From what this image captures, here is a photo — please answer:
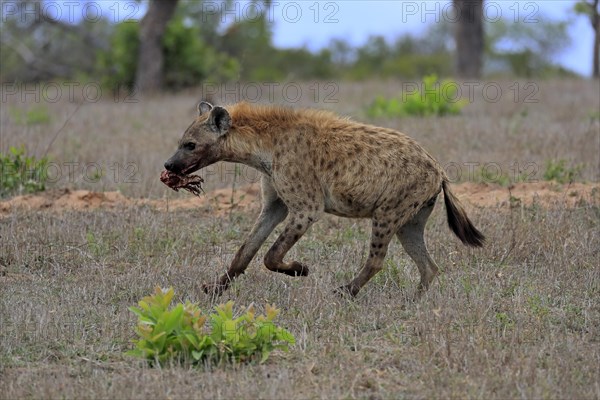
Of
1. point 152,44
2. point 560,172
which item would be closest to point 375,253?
point 560,172

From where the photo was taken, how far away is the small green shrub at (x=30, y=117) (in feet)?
51.4

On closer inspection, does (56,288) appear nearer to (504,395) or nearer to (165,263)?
(165,263)

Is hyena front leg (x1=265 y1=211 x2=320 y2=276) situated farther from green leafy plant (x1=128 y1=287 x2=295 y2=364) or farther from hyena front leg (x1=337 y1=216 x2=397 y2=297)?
green leafy plant (x1=128 y1=287 x2=295 y2=364)

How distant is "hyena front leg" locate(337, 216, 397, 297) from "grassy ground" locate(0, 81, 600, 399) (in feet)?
0.35

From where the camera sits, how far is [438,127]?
1416 centimetres

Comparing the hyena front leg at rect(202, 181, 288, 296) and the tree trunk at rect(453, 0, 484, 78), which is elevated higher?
the tree trunk at rect(453, 0, 484, 78)

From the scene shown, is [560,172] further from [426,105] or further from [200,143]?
[200,143]

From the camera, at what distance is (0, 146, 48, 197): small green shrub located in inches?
411

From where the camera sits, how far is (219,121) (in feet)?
24.1

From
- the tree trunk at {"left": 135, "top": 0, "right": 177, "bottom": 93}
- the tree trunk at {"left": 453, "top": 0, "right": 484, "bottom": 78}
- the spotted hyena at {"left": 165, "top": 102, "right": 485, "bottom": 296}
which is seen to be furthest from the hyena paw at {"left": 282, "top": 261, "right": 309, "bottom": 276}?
the tree trunk at {"left": 453, "top": 0, "right": 484, "bottom": 78}

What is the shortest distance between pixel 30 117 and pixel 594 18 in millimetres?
13070

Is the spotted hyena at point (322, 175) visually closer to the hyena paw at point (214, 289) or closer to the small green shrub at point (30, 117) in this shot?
the hyena paw at point (214, 289)

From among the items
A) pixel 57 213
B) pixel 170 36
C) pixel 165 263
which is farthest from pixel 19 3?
pixel 165 263

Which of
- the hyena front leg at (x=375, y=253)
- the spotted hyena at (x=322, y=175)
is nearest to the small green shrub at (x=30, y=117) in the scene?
the spotted hyena at (x=322, y=175)
